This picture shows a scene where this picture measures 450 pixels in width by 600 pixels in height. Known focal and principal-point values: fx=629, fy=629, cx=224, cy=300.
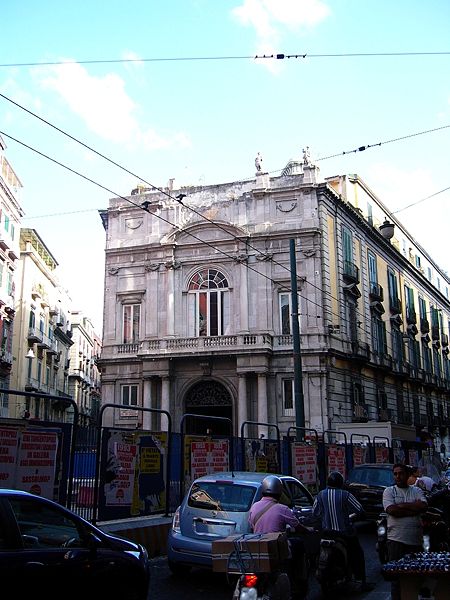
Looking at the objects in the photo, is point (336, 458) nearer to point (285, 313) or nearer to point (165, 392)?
point (285, 313)

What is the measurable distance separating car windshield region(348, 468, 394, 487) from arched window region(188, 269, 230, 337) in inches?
640

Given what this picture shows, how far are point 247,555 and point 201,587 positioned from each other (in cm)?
345

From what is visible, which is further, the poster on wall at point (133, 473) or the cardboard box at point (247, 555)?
the poster on wall at point (133, 473)

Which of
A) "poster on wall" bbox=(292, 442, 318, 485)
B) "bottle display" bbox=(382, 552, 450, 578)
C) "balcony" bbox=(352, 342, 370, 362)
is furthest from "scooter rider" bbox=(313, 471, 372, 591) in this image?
"balcony" bbox=(352, 342, 370, 362)

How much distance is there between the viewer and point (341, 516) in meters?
8.38

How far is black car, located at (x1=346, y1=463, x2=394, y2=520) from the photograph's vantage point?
15.1 m

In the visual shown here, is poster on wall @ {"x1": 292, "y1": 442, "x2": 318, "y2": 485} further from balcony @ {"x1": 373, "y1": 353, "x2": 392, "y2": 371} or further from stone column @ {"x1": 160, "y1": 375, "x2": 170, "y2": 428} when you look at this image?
balcony @ {"x1": 373, "y1": 353, "x2": 392, "y2": 371}

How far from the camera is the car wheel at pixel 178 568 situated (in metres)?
9.11

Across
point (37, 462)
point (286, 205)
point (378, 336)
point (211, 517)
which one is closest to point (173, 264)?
point (286, 205)

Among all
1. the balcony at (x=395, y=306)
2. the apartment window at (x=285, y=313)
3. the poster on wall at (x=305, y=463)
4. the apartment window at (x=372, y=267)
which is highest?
the apartment window at (x=372, y=267)

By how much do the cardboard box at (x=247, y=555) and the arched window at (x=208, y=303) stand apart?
86.3ft

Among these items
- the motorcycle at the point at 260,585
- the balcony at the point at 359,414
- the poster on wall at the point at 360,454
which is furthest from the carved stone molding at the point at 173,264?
the motorcycle at the point at 260,585

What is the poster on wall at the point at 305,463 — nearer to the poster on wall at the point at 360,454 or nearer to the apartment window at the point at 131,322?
the poster on wall at the point at 360,454

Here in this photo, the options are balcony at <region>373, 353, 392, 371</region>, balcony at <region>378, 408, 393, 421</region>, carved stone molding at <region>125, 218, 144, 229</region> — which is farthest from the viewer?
balcony at <region>373, 353, 392, 371</region>
